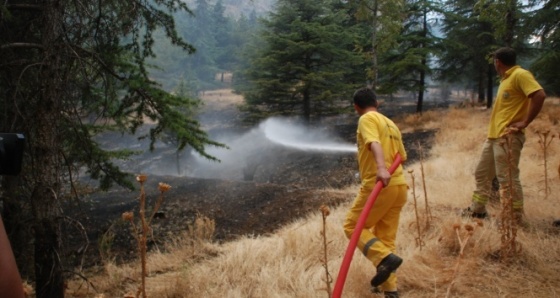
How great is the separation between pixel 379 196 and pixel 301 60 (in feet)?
55.1

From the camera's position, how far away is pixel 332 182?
36.3 feet

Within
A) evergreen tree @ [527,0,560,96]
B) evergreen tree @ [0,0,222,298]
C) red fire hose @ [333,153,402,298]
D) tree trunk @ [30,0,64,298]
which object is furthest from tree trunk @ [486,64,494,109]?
tree trunk @ [30,0,64,298]

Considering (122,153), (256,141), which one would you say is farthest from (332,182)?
(256,141)

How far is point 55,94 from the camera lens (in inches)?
150

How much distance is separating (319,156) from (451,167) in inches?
263

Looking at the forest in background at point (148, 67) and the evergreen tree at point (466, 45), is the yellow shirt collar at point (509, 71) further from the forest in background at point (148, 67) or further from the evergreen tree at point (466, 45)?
the evergreen tree at point (466, 45)

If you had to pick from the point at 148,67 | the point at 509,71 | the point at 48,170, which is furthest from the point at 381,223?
the point at 148,67

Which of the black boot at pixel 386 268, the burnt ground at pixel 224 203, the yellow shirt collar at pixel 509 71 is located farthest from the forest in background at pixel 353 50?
the black boot at pixel 386 268

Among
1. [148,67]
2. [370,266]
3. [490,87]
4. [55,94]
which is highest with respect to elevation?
[490,87]

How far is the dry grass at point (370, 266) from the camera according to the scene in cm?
308

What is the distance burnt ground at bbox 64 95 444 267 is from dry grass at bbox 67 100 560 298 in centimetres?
80

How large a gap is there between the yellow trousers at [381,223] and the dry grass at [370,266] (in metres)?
0.39

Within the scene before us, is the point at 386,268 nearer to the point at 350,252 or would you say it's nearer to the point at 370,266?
the point at 350,252

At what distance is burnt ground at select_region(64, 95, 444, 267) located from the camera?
6.66 meters
